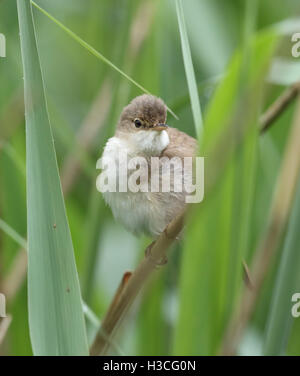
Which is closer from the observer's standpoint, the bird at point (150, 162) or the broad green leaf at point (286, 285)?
the broad green leaf at point (286, 285)

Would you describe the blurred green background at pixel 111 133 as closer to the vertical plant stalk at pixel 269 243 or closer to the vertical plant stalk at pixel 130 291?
the vertical plant stalk at pixel 130 291

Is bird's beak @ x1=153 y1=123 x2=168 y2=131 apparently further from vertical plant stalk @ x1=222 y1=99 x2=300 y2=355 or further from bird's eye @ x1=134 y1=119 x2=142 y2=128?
vertical plant stalk @ x1=222 y1=99 x2=300 y2=355

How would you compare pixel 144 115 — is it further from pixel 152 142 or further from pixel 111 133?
pixel 111 133

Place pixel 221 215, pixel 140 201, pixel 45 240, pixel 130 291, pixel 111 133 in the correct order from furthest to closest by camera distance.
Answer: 1. pixel 140 201
2. pixel 111 133
3. pixel 130 291
4. pixel 221 215
5. pixel 45 240

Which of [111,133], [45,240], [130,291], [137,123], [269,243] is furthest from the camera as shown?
[137,123]

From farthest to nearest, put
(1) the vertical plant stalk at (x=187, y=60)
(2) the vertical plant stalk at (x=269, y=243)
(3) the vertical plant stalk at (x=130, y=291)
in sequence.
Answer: (3) the vertical plant stalk at (x=130, y=291) < (1) the vertical plant stalk at (x=187, y=60) < (2) the vertical plant stalk at (x=269, y=243)

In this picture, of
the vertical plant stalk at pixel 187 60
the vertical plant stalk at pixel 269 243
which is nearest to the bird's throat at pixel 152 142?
the vertical plant stalk at pixel 187 60

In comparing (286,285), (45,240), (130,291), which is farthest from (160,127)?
(286,285)
